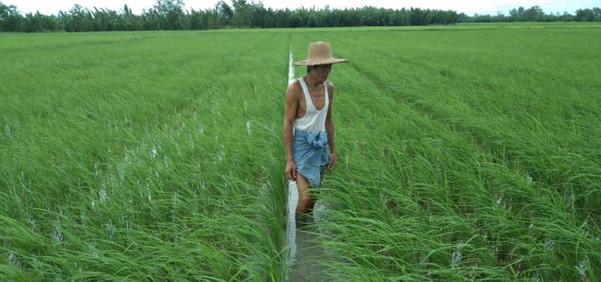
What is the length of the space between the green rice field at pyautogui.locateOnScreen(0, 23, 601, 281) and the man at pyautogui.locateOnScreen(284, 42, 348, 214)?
15 cm

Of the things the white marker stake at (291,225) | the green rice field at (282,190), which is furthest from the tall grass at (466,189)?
the white marker stake at (291,225)

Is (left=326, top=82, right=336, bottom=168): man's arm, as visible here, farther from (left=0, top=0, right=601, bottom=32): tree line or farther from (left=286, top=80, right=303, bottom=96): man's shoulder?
(left=0, top=0, right=601, bottom=32): tree line

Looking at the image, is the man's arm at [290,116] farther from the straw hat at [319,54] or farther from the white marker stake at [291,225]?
the white marker stake at [291,225]

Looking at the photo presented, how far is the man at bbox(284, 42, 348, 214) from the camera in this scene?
2297mm

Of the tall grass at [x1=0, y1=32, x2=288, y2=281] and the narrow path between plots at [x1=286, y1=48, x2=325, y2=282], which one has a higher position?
the tall grass at [x1=0, y1=32, x2=288, y2=281]

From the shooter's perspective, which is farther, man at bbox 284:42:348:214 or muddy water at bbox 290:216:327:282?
man at bbox 284:42:348:214

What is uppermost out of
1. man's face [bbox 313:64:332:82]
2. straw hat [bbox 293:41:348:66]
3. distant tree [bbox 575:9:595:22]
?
distant tree [bbox 575:9:595:22]

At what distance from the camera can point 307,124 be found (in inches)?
95.7

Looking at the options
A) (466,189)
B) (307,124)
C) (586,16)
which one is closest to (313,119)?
(307,124)

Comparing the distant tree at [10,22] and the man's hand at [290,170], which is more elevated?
the distant tree at [10,22]

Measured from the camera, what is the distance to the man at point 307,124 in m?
2.30

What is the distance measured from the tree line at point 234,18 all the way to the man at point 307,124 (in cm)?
5191

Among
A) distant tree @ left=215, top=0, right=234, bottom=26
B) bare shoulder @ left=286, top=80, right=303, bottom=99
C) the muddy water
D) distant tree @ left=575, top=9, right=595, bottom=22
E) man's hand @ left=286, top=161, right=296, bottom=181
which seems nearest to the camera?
the muddy water

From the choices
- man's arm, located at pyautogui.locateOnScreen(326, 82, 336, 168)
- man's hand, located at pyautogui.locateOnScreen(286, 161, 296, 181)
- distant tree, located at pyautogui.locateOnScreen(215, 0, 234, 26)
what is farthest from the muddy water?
distant tree, located at pyautogui.locateOnScreen(215, 0, 234, 26)
